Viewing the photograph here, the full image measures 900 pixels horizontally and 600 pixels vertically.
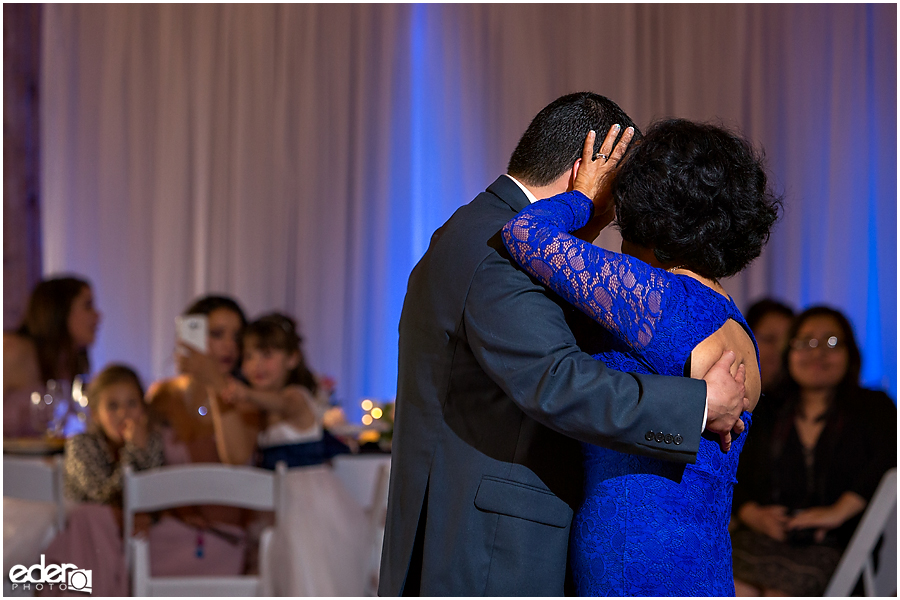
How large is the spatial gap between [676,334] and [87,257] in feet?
20.0

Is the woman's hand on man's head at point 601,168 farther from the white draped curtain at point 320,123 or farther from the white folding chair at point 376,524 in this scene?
the white draped curtain at point 320,123

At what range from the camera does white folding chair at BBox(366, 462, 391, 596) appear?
10.9 feet

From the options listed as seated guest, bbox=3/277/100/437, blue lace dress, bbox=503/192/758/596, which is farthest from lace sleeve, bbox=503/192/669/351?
seated guest, bbox=3/277/100/437

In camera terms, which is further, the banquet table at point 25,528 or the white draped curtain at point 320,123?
the white draped curtain at point 320,123

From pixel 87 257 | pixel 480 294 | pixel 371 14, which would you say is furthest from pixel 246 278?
pixel 480 294

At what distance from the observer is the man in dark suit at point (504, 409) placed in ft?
4.40

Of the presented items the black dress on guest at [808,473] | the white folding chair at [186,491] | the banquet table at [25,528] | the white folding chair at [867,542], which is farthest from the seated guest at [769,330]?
the banquet table at [25,528]

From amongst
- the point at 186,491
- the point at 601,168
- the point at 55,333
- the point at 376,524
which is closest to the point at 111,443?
the point at 186,491

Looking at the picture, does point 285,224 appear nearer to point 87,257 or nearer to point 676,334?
point 87,257

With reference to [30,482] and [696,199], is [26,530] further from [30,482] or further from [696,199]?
[696,199]

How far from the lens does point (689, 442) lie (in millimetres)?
1348

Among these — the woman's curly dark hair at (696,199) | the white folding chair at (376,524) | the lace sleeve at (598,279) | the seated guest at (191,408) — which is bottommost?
the white folding chair at (376,524)

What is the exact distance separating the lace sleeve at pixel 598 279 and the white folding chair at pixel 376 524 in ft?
6.77

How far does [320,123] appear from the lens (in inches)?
263
